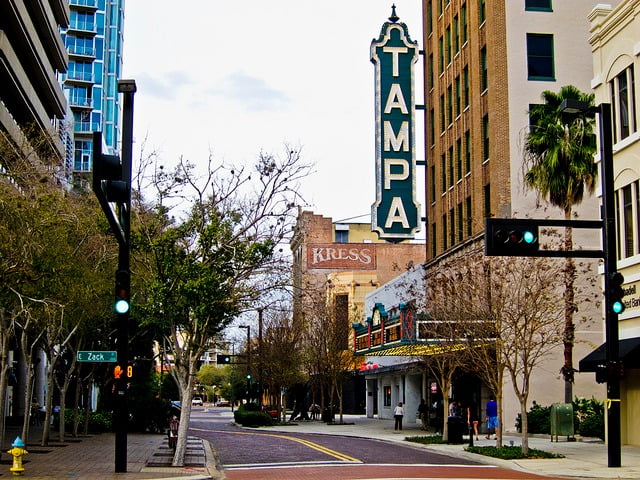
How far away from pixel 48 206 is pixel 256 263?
609 cm

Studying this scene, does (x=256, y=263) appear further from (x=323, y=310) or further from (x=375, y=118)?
(x=323, y=310)

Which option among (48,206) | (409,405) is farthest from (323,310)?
(48,206)

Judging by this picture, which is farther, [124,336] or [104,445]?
[104,445]

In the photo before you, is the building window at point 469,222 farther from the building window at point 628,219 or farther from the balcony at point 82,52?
the balcony at point 82,52

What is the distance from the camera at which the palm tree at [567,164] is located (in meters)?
33.2

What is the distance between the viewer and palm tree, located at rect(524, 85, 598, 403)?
1305 inches

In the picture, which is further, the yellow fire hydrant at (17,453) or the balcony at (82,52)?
the balcony at (82,52)

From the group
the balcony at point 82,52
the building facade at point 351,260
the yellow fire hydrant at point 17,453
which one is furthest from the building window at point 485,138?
the balcony at point 82,52

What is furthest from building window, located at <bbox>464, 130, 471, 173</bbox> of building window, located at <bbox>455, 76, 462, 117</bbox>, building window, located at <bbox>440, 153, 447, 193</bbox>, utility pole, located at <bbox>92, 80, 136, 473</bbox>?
utility pole, located at <bbox>92, 80, 136, 473</bbox>

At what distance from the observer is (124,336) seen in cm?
2134

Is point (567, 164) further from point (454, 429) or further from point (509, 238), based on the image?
point (509, 238)

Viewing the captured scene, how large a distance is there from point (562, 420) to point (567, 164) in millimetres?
9333

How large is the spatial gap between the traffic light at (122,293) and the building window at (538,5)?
1140 inches

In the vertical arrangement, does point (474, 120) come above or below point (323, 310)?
above
